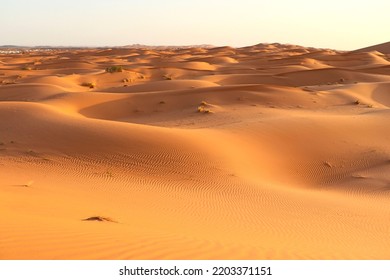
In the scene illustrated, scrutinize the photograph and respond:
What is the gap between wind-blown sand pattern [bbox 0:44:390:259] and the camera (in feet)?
19.6

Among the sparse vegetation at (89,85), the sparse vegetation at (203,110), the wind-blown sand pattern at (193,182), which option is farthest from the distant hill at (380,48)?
the sparse vegetation at (203,110)

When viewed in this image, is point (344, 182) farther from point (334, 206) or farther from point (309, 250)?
point (309, 250)

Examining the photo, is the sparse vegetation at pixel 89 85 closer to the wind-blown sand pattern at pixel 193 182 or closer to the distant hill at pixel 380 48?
the wind-blown sand pattern at pixel 193 182

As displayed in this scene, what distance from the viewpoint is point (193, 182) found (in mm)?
11055

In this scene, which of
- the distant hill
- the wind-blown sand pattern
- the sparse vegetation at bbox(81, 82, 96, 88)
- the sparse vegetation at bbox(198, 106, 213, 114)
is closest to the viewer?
the wind-blown sand pattern

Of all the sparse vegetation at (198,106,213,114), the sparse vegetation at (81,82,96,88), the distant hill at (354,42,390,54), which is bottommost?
the sparse vegetation at (198,106,213,114)

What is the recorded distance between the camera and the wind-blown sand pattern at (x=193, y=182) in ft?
19.6

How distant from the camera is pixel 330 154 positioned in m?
14.1

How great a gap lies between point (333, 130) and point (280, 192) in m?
6.39

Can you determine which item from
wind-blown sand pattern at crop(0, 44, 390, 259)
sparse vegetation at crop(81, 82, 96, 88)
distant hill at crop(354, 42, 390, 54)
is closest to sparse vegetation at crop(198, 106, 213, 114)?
wind-blown sand pattern at crop(0, 44, 390, 259)

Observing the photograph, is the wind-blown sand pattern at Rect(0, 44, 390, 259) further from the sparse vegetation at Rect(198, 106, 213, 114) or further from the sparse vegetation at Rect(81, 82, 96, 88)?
the sparse vegetation at Rect(81, 82, 96, 88)

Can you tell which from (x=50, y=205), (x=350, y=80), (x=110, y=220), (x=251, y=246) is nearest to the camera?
(x=251, y=246)

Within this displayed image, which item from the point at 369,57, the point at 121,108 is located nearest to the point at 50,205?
the point at 121,108

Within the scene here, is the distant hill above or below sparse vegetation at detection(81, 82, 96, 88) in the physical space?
above
